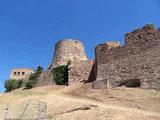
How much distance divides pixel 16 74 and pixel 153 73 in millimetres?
40704

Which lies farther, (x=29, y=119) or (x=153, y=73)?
(x=153, y=73)

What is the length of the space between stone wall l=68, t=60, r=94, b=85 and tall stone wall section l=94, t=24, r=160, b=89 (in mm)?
4627

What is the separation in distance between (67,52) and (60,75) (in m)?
6.28

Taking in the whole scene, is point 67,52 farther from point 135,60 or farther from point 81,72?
point 135,60

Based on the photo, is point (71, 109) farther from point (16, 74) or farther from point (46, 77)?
point (16, 74)

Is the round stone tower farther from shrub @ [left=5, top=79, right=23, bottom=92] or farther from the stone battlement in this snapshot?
the stone battlement

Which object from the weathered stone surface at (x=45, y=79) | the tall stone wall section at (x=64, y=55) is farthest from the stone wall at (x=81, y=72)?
the weathered stone surface at (x=45, y=79)

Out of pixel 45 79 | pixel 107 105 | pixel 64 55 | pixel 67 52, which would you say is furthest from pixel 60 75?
pixel 107 105

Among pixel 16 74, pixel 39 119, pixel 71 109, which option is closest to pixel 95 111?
pixel 71 109

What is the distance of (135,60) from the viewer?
2019 centimetres

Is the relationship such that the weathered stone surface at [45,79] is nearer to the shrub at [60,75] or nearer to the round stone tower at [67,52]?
the shrub at [60,75]

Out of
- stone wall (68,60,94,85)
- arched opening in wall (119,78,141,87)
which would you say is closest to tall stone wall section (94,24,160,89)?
arched opening in wall (119,78,141,87)

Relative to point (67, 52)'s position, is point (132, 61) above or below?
below

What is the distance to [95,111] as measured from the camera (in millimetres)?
13789
